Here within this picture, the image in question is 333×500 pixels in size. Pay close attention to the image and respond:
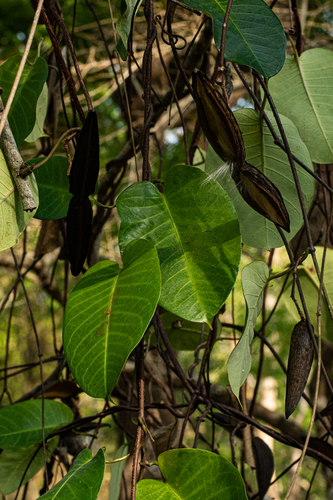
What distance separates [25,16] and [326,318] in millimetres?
2305

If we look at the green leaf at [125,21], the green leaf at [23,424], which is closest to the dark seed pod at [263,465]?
the green leaf at [23,424]

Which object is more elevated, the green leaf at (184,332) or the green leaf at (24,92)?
the green leaf at (24,92)

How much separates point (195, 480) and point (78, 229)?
0.28m

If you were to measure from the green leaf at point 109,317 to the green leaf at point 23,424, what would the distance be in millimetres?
370

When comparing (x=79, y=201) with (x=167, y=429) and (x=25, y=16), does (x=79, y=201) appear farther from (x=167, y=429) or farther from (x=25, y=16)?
(x=25, y=16)

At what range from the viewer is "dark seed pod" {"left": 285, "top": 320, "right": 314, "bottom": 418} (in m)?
0.38

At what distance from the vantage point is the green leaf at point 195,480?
1.17ft

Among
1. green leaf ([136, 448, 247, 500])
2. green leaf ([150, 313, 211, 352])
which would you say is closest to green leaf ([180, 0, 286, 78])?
green leaf ([136, 448, 247, 500])

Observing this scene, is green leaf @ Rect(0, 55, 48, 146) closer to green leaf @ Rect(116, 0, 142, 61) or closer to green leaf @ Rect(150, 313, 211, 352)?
green leaf @ Rect(116, 0, 142, 61)

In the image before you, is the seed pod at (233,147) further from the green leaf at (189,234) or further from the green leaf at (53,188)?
the green leaf at (53,188)

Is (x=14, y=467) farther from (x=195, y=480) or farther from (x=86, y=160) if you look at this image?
(x=86, y=160)

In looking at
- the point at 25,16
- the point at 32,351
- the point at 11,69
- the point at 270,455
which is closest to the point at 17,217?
the point at 11,69

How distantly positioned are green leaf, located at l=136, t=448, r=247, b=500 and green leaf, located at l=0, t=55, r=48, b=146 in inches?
17.1

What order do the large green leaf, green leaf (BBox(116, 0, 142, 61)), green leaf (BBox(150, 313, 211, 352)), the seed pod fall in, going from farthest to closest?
green leaf (BBox(150, 313, 211, 352)) → the large green leaf → green leaf (BBox(116, 0, 142, 61)) → the seed pod
